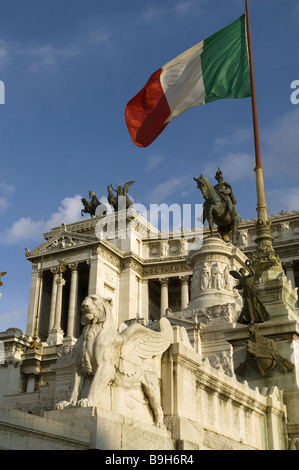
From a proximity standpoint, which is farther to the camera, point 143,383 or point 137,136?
point 137,136

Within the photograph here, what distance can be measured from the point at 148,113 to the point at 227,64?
3.42 metres

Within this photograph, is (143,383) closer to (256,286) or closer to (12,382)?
(256,286)

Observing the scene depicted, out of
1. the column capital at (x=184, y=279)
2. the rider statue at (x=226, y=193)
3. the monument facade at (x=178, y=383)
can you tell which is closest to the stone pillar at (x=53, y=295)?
the column capital at (x=184, y=279)

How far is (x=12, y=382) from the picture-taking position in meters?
37.6

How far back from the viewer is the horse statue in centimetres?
3388

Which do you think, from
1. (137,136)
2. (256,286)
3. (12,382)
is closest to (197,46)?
(137,136)

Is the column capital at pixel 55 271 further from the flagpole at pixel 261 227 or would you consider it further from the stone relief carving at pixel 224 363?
the stone relief carving at pixel 224 363

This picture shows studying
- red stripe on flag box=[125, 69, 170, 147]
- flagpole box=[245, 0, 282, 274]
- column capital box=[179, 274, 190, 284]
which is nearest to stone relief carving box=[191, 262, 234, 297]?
red stripe on flag box=[125, 69, 170, 147]

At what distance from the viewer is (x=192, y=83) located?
2217 cm

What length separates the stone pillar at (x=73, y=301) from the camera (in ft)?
192

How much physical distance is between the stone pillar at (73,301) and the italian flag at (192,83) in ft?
126

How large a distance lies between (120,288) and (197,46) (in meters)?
44.1
